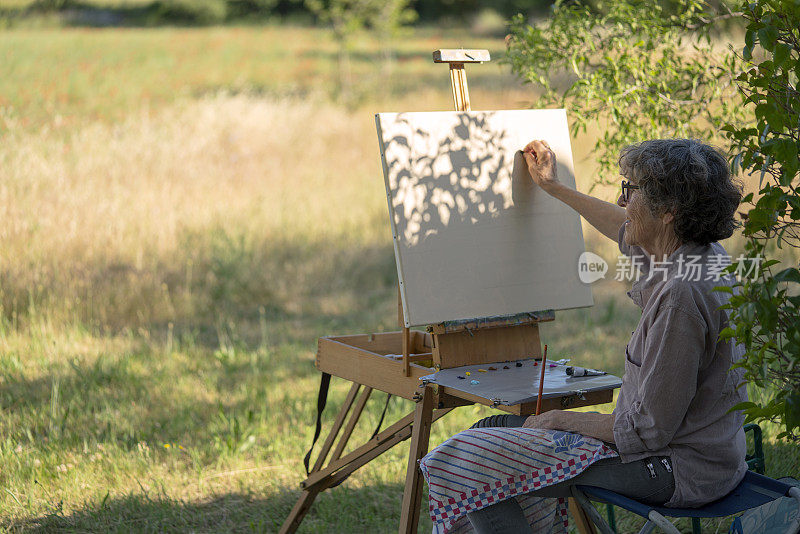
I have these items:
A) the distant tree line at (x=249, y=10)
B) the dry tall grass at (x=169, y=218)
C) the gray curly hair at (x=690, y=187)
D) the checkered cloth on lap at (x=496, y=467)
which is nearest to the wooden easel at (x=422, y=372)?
the checkered cloth on lap at (x=496, y=467)

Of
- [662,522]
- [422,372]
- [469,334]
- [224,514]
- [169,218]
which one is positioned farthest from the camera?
[169,218]

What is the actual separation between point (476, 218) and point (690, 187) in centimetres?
77

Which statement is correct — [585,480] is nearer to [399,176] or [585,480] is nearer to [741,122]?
[399,176]

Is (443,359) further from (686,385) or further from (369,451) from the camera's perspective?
(686,385)

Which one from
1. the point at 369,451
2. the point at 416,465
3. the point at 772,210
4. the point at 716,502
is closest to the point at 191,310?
the point at 369,451

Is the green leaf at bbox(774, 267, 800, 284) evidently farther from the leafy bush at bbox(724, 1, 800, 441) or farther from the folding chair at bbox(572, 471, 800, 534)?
the folding chair at bbox(572, 471, 800, 534)

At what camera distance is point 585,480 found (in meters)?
2.09

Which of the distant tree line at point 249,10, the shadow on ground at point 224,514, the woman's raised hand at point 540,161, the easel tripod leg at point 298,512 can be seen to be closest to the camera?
the woman's raised hand at point 540,161

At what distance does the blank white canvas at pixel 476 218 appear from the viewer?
256 cm

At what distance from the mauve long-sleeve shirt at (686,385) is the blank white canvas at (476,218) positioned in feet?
2.15

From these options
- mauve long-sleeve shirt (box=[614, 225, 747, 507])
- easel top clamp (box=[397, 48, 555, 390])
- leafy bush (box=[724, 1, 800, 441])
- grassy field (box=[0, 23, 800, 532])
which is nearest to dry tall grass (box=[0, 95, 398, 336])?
grassy field (box=[0, 23, 800, 532])

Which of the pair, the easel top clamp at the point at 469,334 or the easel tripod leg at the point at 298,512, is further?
the easel tripod leg at the point at 298,512

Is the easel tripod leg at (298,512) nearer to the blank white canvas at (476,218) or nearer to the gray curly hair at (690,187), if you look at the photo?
the blank white canvas at (476,218)

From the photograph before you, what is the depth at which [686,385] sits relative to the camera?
6.38ft
